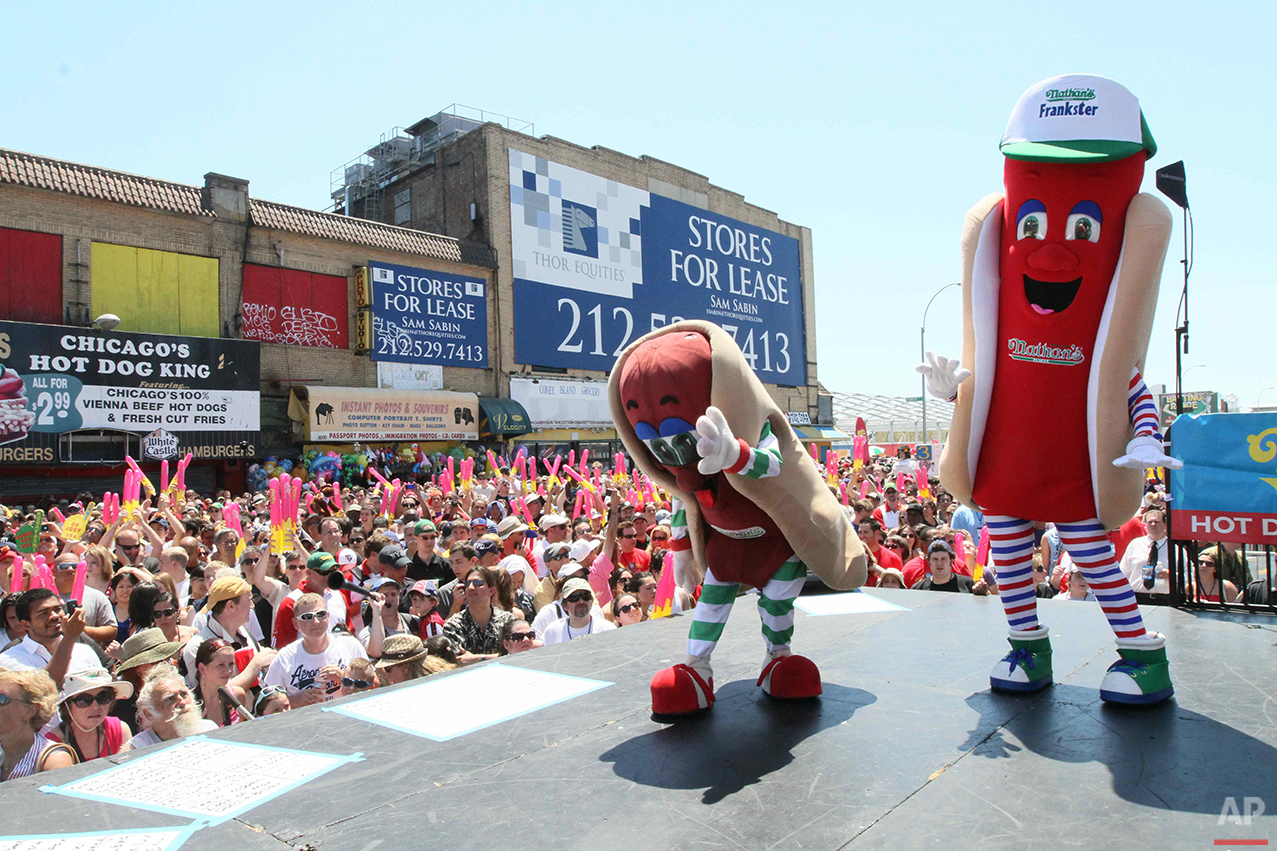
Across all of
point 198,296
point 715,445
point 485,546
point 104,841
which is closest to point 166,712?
point 104,841

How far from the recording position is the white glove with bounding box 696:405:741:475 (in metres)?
2.88

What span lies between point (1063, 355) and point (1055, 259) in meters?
0.37

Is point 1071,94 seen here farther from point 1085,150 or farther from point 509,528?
point 509,528

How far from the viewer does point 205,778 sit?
2.59m

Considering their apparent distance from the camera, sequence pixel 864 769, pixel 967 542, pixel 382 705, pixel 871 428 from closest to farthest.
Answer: pixel 864 769 → pixel 382 705 → pixel 967 542 → pixel 871 428

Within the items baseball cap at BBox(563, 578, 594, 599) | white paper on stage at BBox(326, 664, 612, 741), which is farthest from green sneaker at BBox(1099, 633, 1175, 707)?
baseball cap at BBox(563, 578, 594, 599)

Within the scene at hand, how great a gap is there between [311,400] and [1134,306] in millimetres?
20293

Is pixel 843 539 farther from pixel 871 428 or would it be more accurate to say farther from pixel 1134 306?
pixel 871 428

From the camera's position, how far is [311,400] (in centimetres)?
2070

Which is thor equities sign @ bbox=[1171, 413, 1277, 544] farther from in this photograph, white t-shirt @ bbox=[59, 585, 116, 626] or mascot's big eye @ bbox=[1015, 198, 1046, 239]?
white t-shirt @ bbox=[59, 585, 116, 626]

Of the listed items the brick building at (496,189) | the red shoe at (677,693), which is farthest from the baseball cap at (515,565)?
the brick building at (496,189)

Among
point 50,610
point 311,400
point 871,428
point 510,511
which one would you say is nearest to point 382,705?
point 50,610

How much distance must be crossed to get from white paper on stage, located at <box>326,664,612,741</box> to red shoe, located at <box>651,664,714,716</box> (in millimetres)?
472

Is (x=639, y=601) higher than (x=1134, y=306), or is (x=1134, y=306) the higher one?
(x=1134, y=306)
